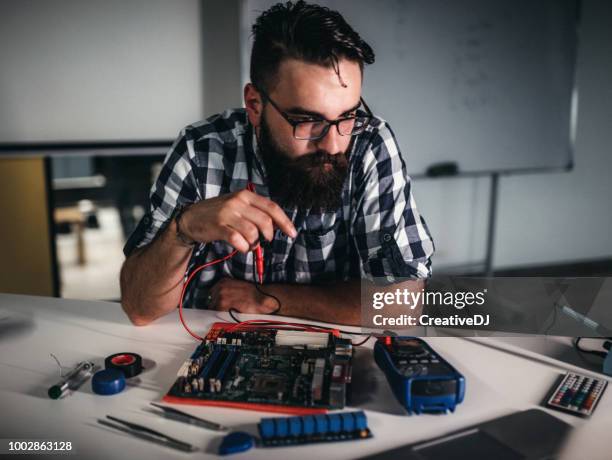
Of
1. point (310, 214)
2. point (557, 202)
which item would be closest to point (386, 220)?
point (310, 214)

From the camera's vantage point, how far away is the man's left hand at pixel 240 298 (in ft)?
3.82

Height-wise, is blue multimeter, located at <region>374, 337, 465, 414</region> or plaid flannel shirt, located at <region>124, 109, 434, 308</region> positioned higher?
plaid flannel shirt, located at <region>124, 109, 434, 308</region>

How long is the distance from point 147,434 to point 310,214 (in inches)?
28.8

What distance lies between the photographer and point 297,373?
84cm

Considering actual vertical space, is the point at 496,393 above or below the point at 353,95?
below

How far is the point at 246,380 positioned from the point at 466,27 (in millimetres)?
2565

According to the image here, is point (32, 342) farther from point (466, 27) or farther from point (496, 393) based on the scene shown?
point (466, 27)

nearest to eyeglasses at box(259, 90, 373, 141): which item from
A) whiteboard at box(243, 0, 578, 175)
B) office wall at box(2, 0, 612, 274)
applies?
whiteboard at box(243, 0, 578, 175)

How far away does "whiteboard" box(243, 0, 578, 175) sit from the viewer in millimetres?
2688

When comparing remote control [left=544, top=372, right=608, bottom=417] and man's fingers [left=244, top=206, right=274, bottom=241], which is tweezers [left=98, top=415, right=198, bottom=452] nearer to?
man's fingers [left=244, top=206, right=274, bottom=241]

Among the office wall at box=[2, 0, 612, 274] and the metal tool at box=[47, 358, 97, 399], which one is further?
the office wall at box=[2, 0, 612, 274]

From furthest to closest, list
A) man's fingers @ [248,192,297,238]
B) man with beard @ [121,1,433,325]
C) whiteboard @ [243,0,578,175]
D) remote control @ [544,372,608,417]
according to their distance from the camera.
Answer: whiteboard @ [243,0,578,175] → man with beard @ [121,1,433,325] → man's fingers @ [248,192,297,238] → remote control @ [544,372,608,417]

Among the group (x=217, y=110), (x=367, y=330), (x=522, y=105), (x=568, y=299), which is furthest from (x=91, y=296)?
(x=522, y=105)

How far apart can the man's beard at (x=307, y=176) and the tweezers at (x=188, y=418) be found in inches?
24.1
